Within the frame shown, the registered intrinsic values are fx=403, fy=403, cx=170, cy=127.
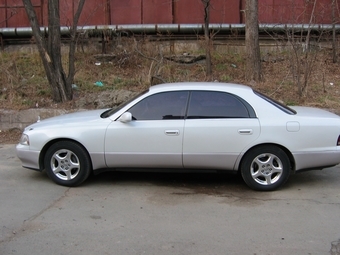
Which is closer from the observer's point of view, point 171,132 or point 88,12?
point 171,132

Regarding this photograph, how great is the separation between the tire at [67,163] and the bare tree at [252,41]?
23.9 ft

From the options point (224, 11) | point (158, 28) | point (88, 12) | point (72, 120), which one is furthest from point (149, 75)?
point (72, 120)

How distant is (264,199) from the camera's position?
536 centimetres

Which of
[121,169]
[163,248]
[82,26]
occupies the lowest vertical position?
[163,248]

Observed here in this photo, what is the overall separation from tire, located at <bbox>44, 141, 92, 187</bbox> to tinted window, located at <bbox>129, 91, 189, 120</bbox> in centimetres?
95

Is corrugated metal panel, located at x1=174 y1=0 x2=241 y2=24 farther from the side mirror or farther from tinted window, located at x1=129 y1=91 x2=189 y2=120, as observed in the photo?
the side mirror

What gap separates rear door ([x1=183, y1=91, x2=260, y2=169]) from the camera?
550cm

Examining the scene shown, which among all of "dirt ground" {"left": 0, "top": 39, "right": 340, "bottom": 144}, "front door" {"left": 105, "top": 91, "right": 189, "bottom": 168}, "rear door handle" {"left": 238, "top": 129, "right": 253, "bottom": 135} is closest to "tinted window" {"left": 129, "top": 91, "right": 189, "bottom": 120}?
"front door" {"left": 105, "top": 91, "right": 189, "bottom": 168}

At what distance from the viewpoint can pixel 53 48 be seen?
408 inches

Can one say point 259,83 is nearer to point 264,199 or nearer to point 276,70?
point 276,70

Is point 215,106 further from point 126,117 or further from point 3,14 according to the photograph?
point 3,14

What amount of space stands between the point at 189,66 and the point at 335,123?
25.5 feet

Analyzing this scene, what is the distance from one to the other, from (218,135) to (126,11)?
33.4ft

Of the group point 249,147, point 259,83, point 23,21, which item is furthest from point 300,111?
point 23,21
